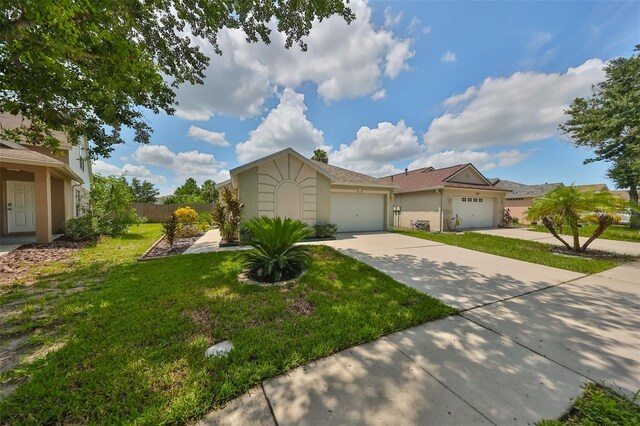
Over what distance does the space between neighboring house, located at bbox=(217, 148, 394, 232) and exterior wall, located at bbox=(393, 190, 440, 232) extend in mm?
3061

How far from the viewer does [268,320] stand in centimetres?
321

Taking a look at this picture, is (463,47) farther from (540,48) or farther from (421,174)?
(421,174)

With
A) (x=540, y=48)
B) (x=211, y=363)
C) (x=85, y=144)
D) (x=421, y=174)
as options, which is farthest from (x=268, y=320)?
(x=85, y=144)

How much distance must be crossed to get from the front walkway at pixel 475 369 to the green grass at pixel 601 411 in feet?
0.22

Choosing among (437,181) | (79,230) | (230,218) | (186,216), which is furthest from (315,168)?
(79,230)

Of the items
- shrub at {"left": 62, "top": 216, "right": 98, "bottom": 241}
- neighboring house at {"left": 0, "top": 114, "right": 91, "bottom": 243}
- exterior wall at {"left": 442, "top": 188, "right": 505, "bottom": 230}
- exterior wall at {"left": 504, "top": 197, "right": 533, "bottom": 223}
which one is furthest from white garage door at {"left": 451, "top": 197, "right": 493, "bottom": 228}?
shrub at {"left": 62, "top": 216, "right": 98, "bottom": 241}

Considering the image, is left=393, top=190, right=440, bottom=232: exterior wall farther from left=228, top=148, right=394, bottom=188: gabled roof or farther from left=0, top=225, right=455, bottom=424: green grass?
left=0, top=225, right=455, bottom=424: green grass

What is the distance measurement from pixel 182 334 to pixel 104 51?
15.4 feet

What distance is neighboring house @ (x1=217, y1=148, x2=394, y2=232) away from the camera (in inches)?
373

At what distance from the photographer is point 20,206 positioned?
9.70 meters

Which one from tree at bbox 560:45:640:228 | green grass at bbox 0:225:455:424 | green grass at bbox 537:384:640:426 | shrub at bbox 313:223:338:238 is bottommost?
green grass at bbox 537:384:640:426

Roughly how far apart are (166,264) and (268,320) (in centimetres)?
430

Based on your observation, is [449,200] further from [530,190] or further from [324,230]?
[530,190]

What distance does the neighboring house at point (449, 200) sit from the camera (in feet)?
45.7
